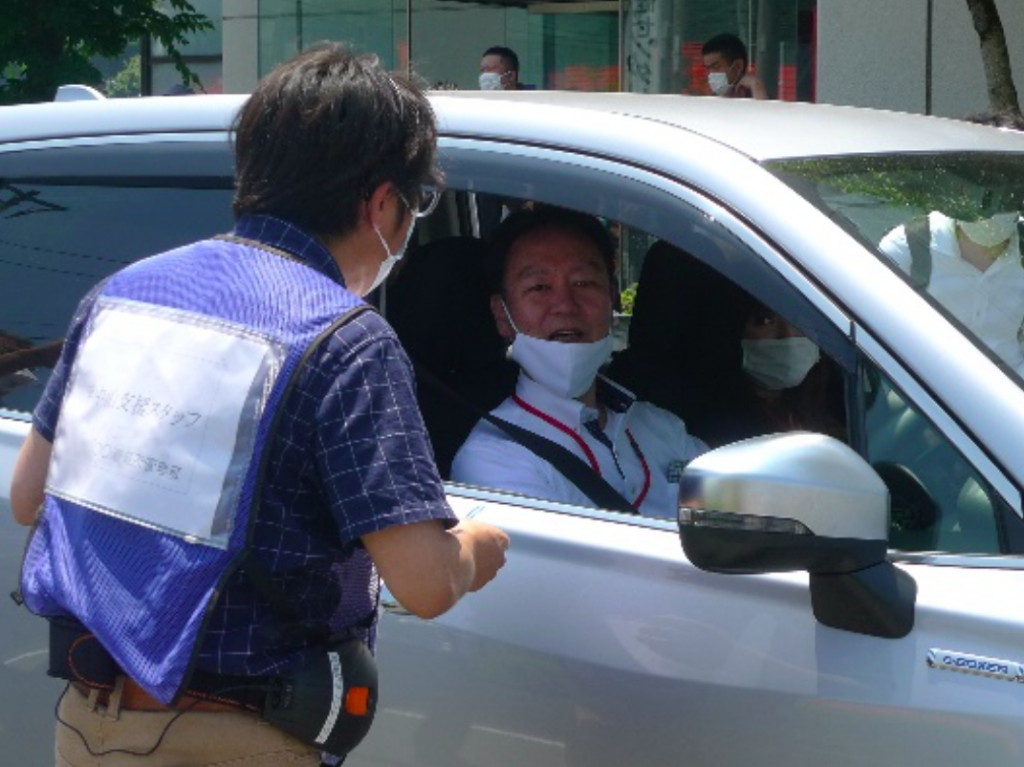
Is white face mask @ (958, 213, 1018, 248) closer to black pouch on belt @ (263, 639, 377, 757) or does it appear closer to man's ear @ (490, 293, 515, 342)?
man's ear @ (490, 293, 515, 342)

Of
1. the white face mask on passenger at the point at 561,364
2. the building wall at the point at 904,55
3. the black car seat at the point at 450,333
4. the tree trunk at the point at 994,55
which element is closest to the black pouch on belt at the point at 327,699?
the black car seat at the point at 450,333

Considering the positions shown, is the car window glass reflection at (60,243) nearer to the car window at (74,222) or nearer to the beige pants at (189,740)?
the car window at (74,222)

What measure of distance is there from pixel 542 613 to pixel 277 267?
733 mm

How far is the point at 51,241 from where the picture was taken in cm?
346

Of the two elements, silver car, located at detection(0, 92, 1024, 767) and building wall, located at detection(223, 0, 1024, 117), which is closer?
silver car, located at detection(0, 92, 1024, 767)

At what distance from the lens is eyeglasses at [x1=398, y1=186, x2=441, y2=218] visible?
2.23 m

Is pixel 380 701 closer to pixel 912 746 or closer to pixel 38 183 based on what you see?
pixel 912 746

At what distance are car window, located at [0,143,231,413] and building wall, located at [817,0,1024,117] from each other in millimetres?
9170

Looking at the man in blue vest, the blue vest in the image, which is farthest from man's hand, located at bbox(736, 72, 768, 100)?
the blue vest

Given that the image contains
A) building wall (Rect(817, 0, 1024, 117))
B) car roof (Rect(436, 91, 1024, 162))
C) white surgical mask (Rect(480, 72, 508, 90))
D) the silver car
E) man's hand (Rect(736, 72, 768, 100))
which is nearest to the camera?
the silver car

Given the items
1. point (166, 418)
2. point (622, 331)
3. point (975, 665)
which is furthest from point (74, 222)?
point (975, 665)

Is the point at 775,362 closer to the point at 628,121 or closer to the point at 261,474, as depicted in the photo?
the point at 628,121

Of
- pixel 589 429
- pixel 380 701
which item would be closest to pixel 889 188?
→ pixel 589 429

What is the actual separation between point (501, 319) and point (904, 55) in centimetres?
941
